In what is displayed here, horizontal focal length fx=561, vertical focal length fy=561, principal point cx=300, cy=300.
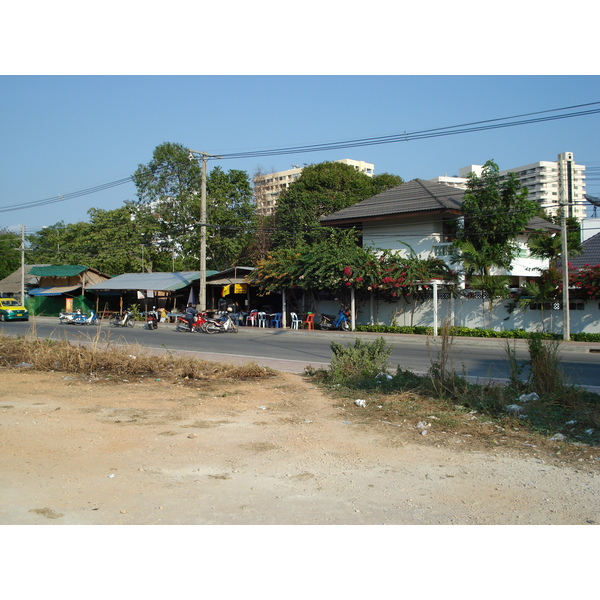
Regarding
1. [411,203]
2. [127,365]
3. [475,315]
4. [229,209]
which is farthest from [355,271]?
[229,209]

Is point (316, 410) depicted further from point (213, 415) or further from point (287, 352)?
point (287, 352)

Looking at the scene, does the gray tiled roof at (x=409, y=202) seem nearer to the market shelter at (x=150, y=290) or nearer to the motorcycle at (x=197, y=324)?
the market shelter at (x=150, y=290)

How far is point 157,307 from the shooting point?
41719mm

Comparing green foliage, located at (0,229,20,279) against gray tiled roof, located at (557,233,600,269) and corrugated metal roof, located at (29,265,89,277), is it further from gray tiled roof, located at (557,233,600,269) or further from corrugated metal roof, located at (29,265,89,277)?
gray tiled roof, located at (557,233,600,269)

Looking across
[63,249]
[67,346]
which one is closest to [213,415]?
[67,346]

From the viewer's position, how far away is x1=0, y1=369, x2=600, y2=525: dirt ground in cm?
436

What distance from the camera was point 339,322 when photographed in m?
28.7

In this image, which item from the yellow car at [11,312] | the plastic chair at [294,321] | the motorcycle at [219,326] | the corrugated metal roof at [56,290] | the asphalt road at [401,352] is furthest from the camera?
the corrugated metal roof at [56,290]

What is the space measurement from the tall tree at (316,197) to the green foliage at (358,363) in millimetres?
26895

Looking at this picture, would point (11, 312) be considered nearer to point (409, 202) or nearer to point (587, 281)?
point (409, 202)

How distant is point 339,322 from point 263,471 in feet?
76.6

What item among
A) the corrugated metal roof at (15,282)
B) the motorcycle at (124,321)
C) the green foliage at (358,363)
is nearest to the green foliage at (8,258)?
the corrugated metal roof at (15,282)

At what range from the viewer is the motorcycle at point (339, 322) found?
28.5 m

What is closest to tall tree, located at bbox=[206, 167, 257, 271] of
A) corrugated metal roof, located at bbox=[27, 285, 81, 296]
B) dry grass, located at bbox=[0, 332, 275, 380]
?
corrugated metal roof, located at bbox=[27, 285, 81, 296]
